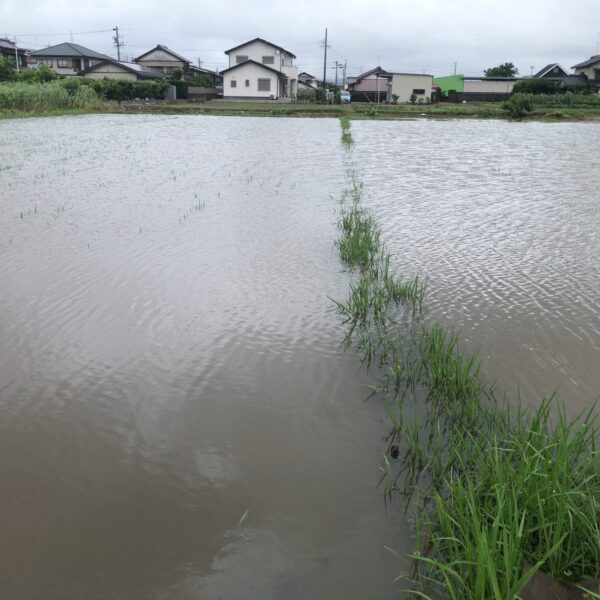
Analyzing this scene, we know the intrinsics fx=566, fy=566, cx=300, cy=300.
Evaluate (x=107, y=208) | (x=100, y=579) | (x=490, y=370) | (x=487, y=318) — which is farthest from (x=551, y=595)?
(x=107, y=208)

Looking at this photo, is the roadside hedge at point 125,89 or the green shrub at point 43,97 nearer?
the green shrub at point 43,97

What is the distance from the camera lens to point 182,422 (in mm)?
A: 2875

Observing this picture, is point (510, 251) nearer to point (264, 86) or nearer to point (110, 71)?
point (264, 86)

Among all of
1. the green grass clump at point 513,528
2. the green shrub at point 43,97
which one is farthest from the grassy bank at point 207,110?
the green grass clump at point 513,528

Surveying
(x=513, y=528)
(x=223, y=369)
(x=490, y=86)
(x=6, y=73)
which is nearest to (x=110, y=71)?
(x=6, y=73)

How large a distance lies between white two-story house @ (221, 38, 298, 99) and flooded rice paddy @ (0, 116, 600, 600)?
38.5 m

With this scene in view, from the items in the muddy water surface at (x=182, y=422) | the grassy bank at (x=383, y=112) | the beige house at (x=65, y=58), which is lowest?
the muddy water surface at (x=182, y=422)

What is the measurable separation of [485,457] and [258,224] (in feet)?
17.0

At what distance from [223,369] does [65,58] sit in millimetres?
54189

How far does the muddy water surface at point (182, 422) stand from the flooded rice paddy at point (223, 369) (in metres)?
0.01

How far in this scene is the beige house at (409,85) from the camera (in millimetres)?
48719

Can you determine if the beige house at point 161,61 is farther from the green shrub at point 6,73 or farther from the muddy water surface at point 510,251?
the muddy water surface at point 510,251

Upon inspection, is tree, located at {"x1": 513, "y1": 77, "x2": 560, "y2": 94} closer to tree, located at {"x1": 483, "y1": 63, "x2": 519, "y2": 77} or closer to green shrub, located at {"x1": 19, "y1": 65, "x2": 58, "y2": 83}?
tree, located at {"x1": 483, "y1": 63, "x2": 519, "y2": 77}

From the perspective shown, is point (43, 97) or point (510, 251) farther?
point (43, 97)
